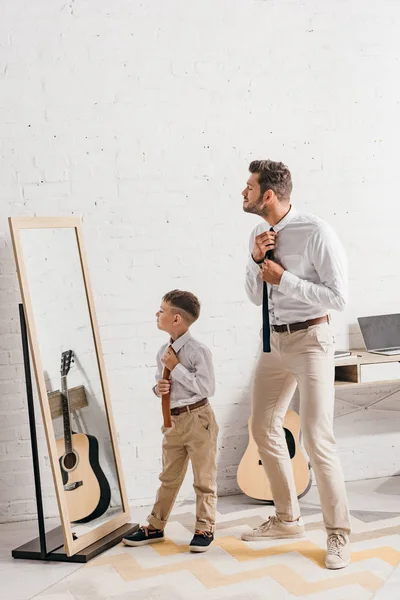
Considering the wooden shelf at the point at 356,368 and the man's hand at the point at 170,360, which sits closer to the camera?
the man's hand at the point at 170,360

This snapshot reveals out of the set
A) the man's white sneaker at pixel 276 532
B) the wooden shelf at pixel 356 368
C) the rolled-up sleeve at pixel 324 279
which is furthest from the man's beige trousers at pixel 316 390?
the wooden shelf at pixel 356 368

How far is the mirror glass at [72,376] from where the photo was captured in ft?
10.9

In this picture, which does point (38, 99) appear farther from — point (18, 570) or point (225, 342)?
point (18, 570)

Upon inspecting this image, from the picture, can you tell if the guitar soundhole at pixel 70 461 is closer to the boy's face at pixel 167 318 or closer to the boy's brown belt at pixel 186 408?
the boy's brown belt at pixel 186 408

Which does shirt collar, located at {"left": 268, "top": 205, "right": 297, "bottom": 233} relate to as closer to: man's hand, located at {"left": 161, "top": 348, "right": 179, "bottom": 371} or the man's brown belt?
the man's brown belt

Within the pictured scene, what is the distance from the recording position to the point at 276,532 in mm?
3445

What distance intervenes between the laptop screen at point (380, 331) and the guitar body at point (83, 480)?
1.48 meters

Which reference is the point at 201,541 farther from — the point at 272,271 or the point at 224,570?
the point at 272,271

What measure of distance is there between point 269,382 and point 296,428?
782 mm

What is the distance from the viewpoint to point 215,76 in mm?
4000

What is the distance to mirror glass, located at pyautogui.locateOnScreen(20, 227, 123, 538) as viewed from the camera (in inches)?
130

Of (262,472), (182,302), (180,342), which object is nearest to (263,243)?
(182,302)

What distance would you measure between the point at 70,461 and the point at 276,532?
875mm

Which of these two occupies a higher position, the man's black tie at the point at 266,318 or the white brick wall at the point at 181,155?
the white brick wall at the point at 181,155
